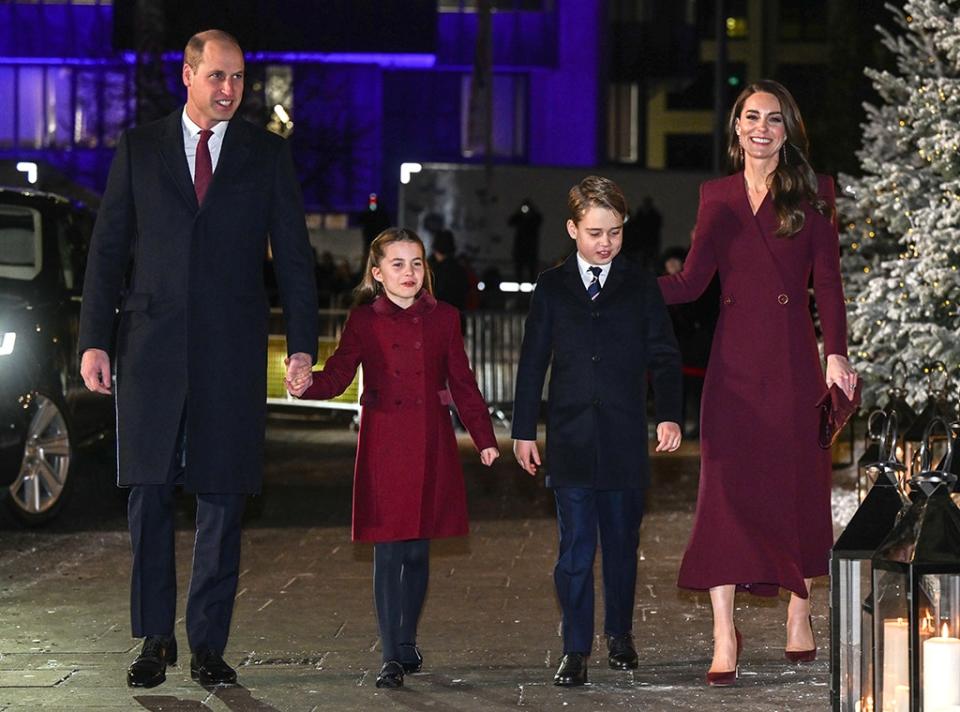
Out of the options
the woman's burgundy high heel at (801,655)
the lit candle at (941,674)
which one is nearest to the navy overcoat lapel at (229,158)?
the woman's burgundy high heel at (801,655)

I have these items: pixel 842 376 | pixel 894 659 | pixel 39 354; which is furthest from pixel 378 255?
pixel 39 354

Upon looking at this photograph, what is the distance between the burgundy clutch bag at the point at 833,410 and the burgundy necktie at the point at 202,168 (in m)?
2.24

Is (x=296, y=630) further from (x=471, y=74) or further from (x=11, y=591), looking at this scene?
(x=471, y=74)

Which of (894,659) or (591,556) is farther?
(591,556)

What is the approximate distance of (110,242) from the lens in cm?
694

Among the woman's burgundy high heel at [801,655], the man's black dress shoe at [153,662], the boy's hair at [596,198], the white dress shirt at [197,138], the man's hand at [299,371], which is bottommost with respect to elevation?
the woman's burgundy high heel at [801,655]

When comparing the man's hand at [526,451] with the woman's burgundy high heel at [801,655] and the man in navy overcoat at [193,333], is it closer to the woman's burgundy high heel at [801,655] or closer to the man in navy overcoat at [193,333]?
the man in navy overcoat at [193,333]

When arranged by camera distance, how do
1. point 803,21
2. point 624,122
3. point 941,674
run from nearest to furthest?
point 941,674
point 624,122
point 803,21

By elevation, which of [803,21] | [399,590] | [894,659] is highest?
[803,21]

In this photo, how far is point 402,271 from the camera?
712cm

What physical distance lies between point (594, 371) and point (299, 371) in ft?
3.42

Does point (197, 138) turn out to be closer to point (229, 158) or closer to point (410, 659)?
point (229, 158)

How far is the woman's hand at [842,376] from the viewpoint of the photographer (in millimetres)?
6805

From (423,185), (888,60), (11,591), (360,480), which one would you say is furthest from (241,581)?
(888,60)
